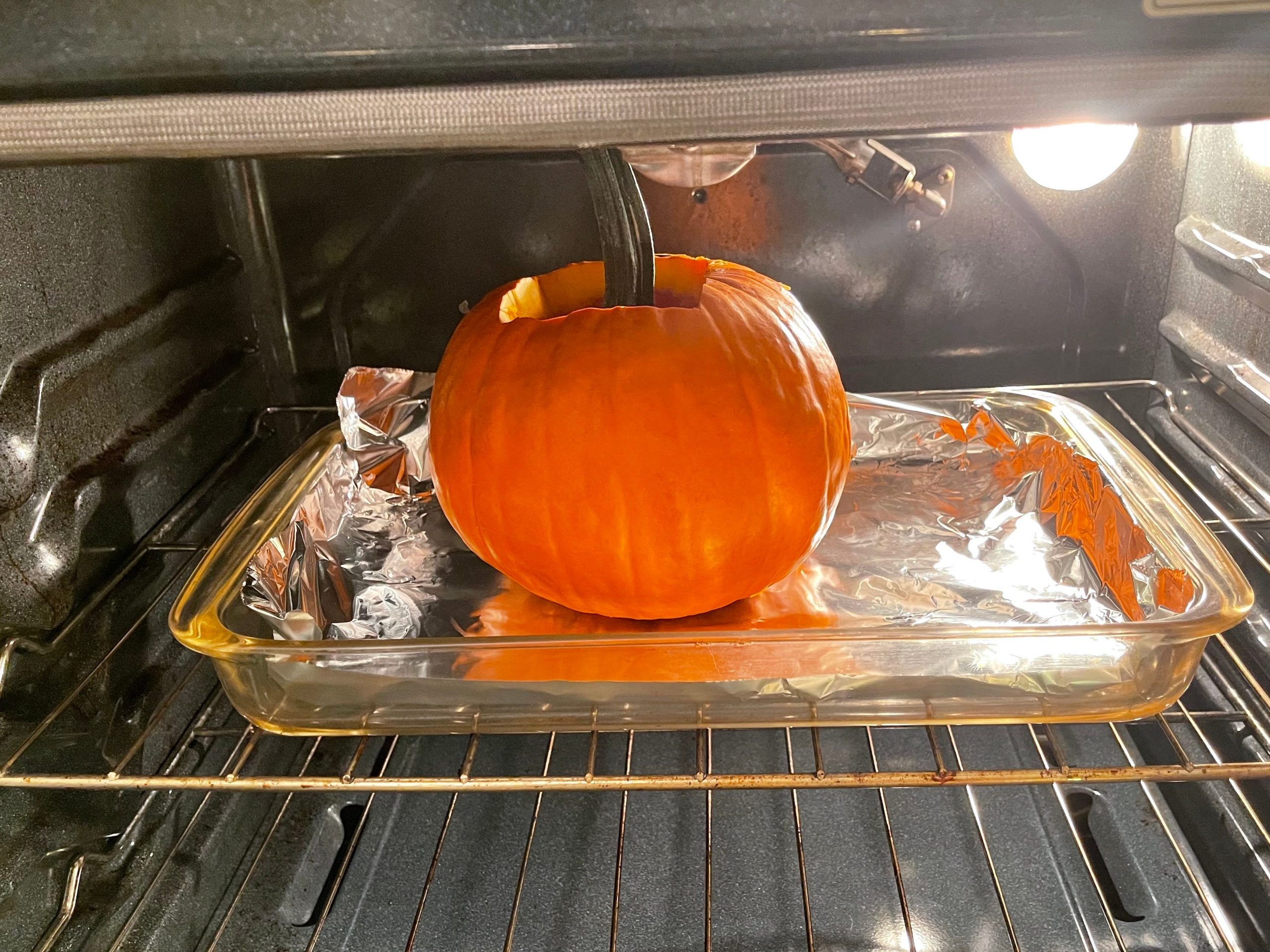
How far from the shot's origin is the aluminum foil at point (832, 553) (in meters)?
0.72

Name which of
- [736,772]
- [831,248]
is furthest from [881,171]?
[736,772]

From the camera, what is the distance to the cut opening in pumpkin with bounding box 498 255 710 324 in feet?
2.38

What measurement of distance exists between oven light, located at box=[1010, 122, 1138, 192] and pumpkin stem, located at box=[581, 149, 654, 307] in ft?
1.18

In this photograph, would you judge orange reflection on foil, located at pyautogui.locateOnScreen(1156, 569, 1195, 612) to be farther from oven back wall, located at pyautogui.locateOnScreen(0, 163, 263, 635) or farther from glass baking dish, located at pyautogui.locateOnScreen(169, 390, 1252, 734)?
oven back wall, located at pyautogui.locateOnScreen(0, 163, 263, 635)

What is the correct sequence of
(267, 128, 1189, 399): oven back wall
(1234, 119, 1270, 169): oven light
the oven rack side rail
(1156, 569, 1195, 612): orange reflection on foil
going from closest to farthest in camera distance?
the oven rack side rail, (1156, 569, 1195, 612): orange reflection on foil, (1234, 119, 1270, 169): oven light, (267, 128, 1189, 399): oven back wall

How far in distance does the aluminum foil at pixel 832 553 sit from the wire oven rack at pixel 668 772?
8cm

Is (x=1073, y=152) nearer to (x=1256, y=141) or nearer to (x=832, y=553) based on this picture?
(x=1256, y=141)

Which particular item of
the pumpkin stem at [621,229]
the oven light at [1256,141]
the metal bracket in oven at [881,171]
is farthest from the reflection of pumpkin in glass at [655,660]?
the oven light at [1256,141]

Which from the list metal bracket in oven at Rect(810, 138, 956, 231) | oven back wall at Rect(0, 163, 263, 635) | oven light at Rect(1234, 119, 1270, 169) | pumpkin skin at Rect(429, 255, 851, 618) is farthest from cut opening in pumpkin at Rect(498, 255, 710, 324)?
oven light at Rect(1234, 119, 1270, 169)

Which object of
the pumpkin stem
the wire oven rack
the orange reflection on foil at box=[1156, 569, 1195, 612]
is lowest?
the wire oven rack

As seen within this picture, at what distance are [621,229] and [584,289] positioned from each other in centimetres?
13

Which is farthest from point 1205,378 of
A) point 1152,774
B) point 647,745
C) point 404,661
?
point 404,661

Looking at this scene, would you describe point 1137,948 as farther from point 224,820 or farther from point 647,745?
point 224,820

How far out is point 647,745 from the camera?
871 mm
